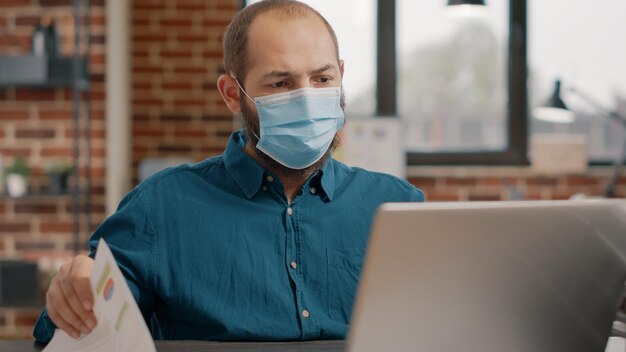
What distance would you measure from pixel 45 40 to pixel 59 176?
61 cm

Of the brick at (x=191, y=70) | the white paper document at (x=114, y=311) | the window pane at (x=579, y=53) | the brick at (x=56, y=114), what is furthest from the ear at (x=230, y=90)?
the window pane at (x=579, y=53)

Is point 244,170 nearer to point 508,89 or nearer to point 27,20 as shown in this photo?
point 27,20

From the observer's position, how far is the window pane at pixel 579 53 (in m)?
4.61

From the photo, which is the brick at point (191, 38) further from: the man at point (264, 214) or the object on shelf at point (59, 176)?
the man at point (264, 214)

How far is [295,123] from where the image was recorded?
5.26 feet

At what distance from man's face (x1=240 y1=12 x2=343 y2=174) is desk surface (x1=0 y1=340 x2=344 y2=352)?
0.37m

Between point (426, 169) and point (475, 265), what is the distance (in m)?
3.72

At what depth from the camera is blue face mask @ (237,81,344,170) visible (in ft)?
5.13

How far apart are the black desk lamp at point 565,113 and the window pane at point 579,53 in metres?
0.13

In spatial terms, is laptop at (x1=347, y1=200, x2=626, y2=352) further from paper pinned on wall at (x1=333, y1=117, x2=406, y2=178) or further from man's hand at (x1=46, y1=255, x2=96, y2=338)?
paper pinned on wall at (x1=333, y1=117, x2=406, y2=178)

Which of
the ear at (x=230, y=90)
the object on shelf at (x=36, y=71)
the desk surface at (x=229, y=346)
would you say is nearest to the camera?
the desk surface at (x=229, y=346)

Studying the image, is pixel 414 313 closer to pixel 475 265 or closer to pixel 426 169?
pixel 475 265

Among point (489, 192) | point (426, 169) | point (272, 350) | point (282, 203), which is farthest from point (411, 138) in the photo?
point (272, 350)

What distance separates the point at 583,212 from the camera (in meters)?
0.96
